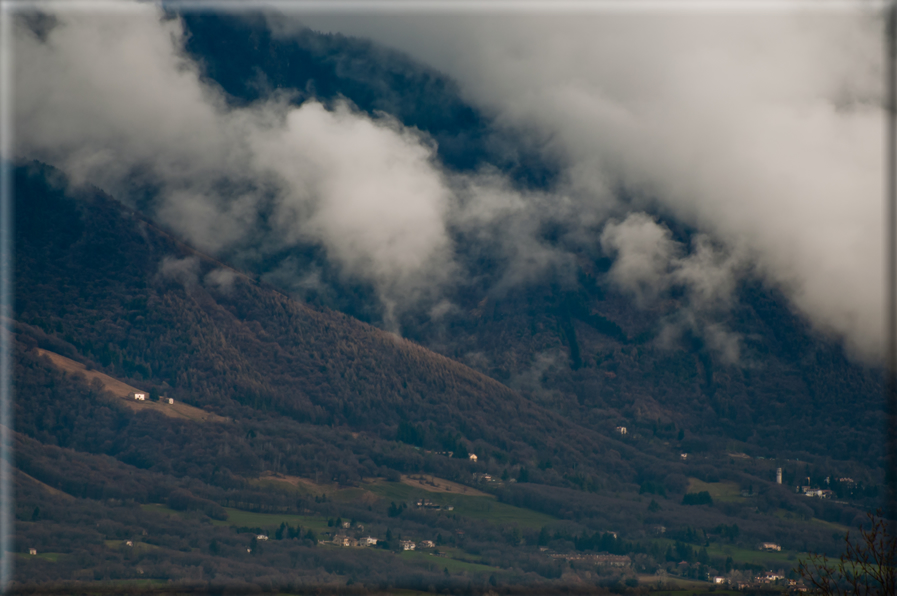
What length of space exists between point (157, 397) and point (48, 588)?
351 feet

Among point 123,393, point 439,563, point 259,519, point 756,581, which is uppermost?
point 123,393

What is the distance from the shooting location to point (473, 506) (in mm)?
181000

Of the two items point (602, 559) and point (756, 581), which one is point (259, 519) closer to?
point (602, 559)

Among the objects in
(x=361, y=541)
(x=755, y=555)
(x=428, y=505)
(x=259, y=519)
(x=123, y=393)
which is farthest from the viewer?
(x=123, y=393)

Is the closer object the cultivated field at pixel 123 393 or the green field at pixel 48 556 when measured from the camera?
the green field at pixel 48 556

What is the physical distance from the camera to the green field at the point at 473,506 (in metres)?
176

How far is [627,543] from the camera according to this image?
561 feet

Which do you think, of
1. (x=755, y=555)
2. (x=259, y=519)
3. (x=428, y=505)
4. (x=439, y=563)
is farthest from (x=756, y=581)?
(x=259, y=519)

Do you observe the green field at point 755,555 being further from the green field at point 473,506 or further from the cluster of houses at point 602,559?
the green field at point 473,506

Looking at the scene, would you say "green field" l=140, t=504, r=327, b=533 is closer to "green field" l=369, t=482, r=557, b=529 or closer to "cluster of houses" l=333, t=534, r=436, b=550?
"cluster of houses" l=333, t=534, r=436, b=550

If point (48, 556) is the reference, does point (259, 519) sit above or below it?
above

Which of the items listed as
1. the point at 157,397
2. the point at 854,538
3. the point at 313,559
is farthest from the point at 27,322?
the point at 854,538

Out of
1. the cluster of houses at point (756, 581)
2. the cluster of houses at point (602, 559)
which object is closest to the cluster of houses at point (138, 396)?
the cluster of houses at point (602, 559)

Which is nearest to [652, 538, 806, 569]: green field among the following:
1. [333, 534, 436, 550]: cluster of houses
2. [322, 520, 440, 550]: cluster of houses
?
[333, 534, 436, 550]: cluster of houses
